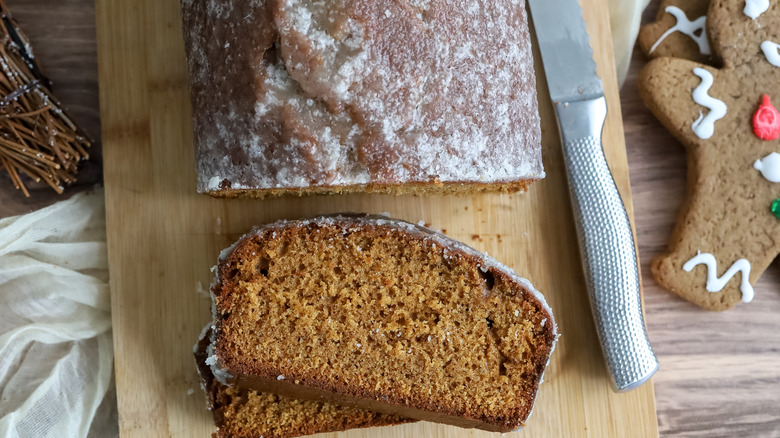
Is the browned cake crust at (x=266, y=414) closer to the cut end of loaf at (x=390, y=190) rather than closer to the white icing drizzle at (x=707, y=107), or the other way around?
the cut end of loaf at (x=390, y=190)

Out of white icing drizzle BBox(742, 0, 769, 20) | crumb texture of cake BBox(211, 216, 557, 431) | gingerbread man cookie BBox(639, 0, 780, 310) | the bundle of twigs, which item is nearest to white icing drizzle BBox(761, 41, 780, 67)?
gingerbread man cookie BBox(639, 0, 780, 310)

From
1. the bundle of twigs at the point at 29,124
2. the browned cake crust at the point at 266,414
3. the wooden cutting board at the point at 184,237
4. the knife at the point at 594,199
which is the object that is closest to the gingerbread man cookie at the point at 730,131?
the knife at the point at 594,199

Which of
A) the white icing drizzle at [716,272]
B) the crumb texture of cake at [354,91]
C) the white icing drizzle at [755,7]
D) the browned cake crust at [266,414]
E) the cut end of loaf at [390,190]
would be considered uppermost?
the white icing drizzle at [755,7]

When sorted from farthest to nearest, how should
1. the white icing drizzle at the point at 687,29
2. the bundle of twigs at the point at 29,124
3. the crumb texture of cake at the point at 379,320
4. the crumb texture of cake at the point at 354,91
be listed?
the white icing drizzle at the point at 687,29 → the bundle of twigs at the point at 29,124 → the crumb texture of cake at the point at 379,320 → the crumb texture of cake at the point at 354,91

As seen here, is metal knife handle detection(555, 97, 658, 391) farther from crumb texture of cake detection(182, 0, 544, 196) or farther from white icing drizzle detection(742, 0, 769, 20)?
white icing drizzle detection(742, 0, 769, 20)

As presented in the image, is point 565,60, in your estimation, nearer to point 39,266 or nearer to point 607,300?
point 607,300

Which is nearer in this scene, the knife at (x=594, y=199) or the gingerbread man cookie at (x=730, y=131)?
the knife at (x=594, y=199)

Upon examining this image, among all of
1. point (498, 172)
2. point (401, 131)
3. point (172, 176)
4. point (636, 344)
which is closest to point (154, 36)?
point (172, 176)

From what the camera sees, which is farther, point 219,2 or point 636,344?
point 636,344

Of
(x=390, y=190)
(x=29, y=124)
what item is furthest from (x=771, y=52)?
(x=29, y=124)
